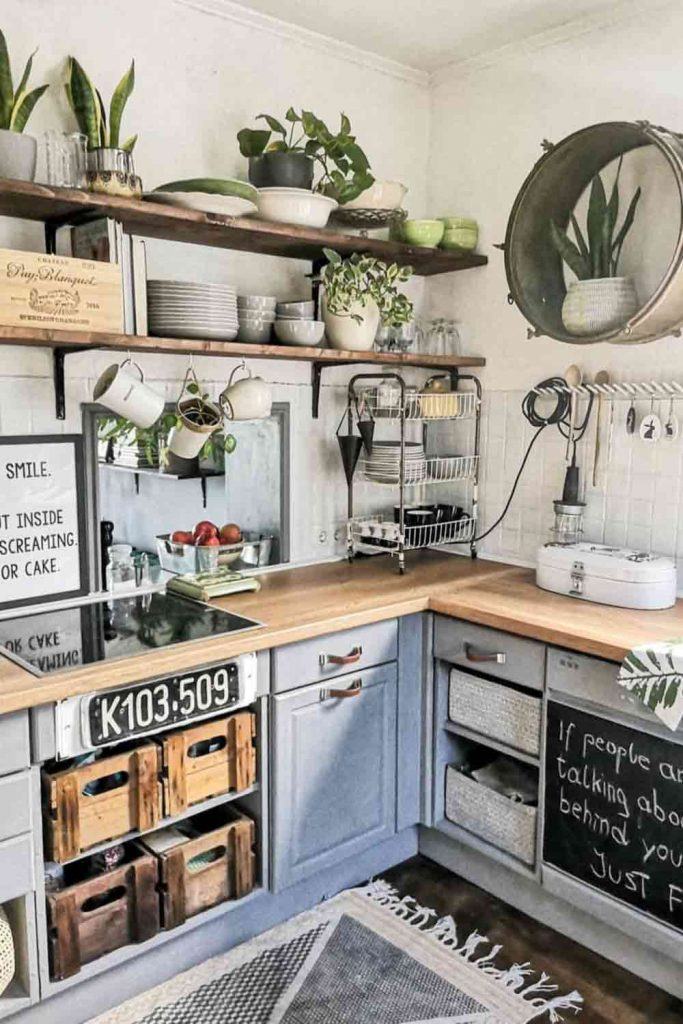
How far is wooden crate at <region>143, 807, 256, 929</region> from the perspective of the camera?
6.36 feet

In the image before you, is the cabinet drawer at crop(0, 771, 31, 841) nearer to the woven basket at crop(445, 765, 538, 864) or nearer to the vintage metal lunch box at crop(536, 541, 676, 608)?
the woven basket at crop(445, 765, 538, 864)

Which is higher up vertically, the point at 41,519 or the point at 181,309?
the point at 181,309

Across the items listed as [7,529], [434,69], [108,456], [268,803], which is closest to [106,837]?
[268,803]

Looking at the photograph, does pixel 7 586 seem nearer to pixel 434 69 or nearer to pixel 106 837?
pixel 106 837

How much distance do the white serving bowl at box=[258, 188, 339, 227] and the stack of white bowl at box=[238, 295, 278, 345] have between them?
23 cm

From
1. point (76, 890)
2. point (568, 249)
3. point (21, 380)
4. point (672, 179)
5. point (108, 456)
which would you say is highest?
point (672, 179)

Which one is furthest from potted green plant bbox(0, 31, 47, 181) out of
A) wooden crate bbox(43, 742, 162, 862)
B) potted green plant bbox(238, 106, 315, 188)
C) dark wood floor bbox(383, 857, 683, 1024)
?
dark wood floor bbox(383, 857, 683, 1024)

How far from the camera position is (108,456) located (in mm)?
2336

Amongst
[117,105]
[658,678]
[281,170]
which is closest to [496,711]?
[658,678]

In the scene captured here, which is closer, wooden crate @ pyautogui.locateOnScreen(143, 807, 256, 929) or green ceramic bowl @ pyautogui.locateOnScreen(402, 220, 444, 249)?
wooden crate @ pyautogui.locateOnScreen(143, 807, 256, 929)

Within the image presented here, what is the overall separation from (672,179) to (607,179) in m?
0.21

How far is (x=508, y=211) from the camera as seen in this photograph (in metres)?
2.77

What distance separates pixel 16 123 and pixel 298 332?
2.85ft

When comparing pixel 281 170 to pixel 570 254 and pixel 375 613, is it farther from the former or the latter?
pixel 375 613
